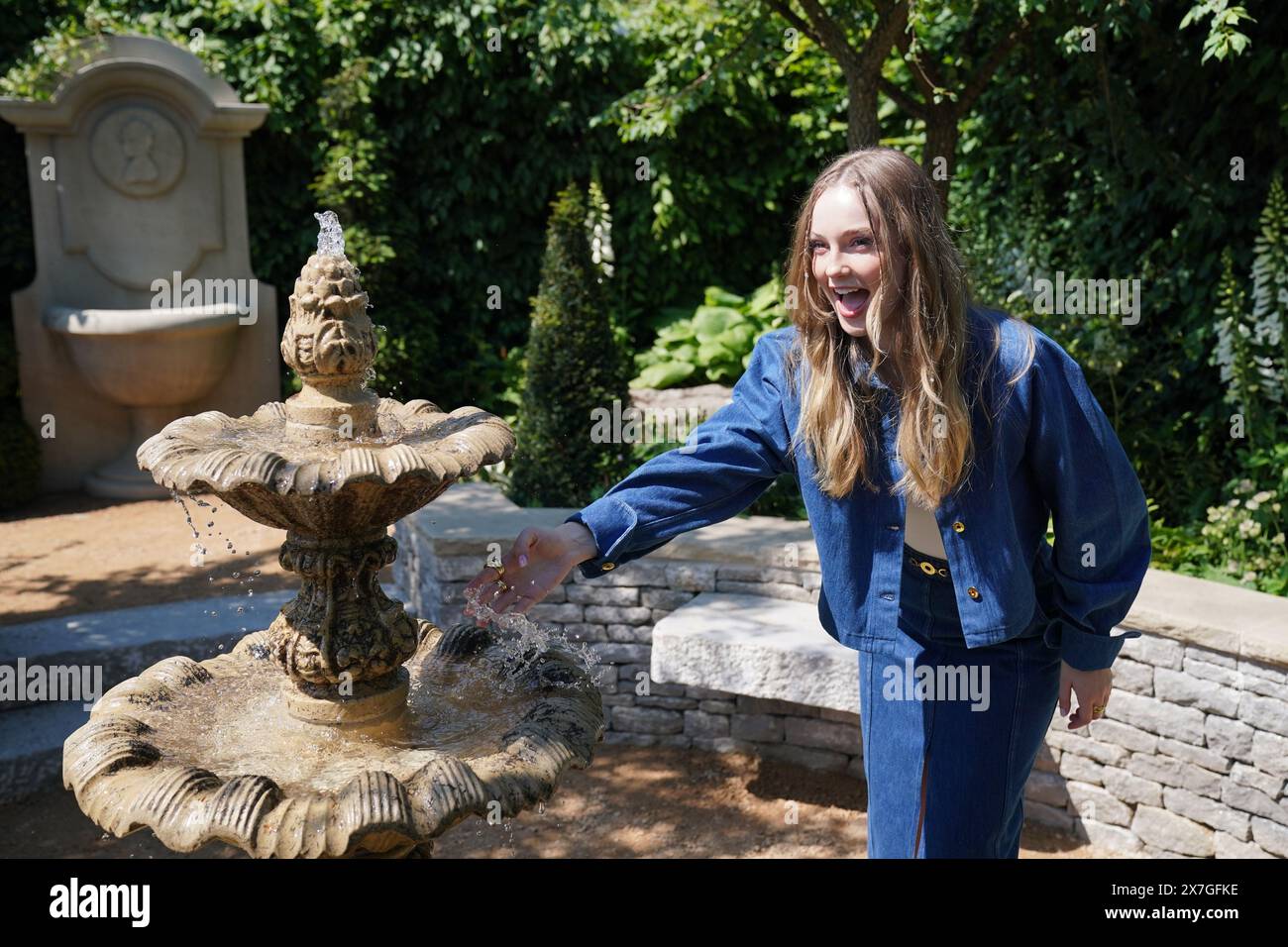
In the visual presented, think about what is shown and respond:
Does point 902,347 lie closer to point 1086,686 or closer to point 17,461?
point 1086,686

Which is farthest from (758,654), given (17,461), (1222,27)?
(17,461)

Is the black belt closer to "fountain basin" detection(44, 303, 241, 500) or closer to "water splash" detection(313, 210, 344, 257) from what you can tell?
"water splash" detection(313, 210, 344, 257)

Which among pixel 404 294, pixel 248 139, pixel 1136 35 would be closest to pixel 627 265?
pixel 404 294

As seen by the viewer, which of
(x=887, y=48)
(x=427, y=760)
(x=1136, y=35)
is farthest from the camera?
(x=1136, y=35)

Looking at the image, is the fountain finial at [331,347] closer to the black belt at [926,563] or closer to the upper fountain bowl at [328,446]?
the upper fountain bowl at [328,446]

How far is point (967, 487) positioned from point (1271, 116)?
16.5ft

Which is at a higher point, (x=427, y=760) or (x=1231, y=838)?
(x=427, y=760)

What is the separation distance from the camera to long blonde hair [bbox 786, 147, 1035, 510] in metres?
2.19

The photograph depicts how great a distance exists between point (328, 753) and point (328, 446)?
0.73 metres

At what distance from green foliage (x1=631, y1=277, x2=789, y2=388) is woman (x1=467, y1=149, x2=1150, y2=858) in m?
6.14

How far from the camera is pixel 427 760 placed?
276 cm

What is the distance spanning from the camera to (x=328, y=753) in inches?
112

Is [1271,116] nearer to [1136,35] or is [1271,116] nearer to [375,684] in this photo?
[1136,35]

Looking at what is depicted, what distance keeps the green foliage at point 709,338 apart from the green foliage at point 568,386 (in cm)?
200
